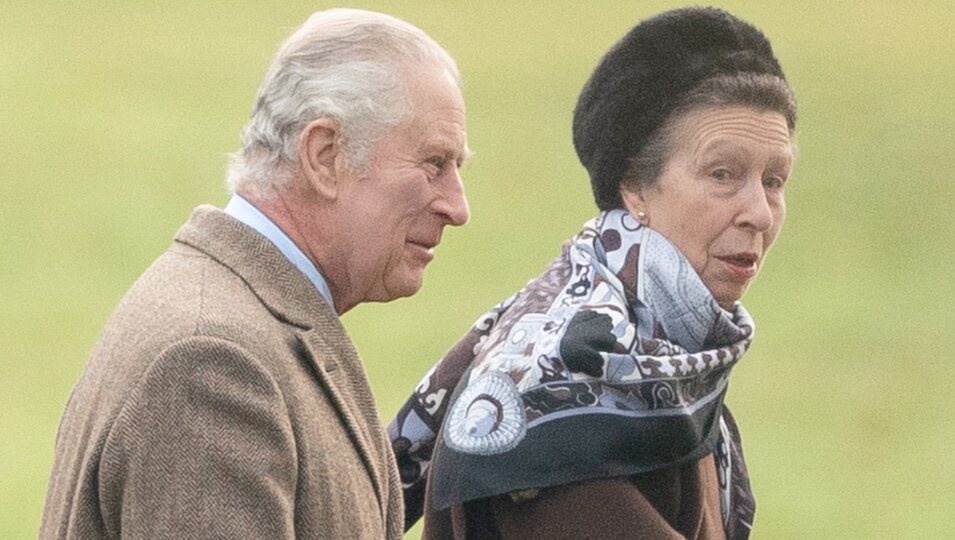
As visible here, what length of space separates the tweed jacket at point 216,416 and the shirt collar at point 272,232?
34mm

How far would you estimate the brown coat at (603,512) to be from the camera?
4.33 meters

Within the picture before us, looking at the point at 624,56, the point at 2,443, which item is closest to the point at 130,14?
the point at 2,443

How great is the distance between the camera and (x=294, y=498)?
3.51m

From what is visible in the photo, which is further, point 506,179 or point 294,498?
point 506,179

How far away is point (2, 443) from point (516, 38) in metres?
10.5

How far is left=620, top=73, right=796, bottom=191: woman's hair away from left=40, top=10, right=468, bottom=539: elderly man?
68 centimetres

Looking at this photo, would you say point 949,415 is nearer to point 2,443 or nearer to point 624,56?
point 2,443

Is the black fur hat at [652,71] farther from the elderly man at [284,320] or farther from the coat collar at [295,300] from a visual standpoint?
the coat collar at [295,300]

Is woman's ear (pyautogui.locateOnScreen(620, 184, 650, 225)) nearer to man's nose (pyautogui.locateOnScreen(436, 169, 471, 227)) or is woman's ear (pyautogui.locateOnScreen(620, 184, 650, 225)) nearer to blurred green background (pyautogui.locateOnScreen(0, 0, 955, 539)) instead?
man's nose (pyautogui.locateOnScreen(436, 169, 471, 227))

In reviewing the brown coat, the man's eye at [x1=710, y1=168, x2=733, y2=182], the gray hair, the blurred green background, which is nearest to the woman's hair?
the man's eye at [x1=710, y1=168, x2=733, y2=182]

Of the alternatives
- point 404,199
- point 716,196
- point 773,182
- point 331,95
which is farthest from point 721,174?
point 331,95

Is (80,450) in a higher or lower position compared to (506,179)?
higher

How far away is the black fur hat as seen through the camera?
15.1ft

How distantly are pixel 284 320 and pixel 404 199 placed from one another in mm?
362
